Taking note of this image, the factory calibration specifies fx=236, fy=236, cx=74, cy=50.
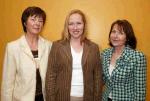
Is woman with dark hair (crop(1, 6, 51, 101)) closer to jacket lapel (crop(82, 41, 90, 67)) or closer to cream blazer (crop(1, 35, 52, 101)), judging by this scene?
cream blazer (crop(1, 35, 52, 101))

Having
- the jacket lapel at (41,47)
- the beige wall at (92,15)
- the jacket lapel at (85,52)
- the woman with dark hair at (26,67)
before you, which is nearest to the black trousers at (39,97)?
the woman with dark hair at (26,67)

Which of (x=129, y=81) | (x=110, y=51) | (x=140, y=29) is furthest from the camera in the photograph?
(x=140, y=29)

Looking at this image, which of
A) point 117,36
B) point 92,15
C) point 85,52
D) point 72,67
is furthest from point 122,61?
point 92,15

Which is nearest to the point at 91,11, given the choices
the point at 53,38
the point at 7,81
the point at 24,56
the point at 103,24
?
the point at 103,24

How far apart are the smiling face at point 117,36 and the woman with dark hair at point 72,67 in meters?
0.21

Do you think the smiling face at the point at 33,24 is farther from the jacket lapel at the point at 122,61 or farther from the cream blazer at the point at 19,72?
the jacket lapel at the point at 122,61

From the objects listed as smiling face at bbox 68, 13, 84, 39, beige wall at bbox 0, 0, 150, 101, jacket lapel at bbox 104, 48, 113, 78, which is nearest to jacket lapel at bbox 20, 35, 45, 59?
smiling face at bbox 68, 13, 84, 39

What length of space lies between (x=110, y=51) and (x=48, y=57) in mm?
609

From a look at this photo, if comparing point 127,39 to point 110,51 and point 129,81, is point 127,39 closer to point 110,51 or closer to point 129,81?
point 110,51

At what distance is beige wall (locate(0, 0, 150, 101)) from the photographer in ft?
8.55

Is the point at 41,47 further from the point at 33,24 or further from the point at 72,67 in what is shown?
the point at 72,67

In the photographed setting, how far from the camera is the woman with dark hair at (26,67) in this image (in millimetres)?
2131

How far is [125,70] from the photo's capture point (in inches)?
83.4

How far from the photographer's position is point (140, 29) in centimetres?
262
